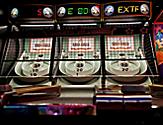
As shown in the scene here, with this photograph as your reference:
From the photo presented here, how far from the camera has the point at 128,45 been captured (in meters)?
3.17

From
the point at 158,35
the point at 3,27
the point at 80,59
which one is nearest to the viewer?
the point at 80,59

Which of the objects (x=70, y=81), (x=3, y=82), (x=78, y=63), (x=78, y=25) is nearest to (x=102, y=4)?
(x=78, y=25)

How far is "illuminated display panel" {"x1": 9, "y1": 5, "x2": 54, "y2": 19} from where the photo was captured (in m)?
3.21

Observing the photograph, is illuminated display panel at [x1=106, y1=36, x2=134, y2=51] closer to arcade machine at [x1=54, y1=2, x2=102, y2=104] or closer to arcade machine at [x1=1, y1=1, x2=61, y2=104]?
arcade machine at [x1=54, y1=2, x2=102, y2=104]

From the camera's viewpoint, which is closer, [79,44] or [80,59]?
[80,59]

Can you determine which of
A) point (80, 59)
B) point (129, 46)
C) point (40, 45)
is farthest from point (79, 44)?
point (129, 46)

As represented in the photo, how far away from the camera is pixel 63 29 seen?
3086 millimetres

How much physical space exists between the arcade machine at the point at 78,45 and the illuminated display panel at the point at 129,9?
0.50 ft

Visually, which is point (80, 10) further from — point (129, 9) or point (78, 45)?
point (129, 9)

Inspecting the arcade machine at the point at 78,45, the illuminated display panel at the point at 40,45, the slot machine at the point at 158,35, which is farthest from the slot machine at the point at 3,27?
the slot machine at the point at 158,35

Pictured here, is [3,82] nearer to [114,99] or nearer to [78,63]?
[78,63]

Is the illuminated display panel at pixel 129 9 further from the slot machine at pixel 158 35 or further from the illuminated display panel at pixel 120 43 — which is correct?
the illuminated display panel at pixel 120 43

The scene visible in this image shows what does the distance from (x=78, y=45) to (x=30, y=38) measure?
545mm

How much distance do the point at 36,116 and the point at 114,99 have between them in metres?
0.54
